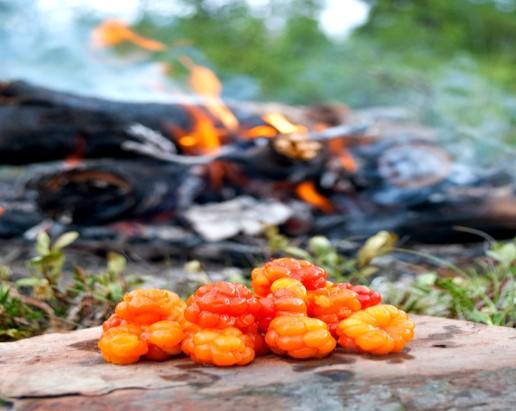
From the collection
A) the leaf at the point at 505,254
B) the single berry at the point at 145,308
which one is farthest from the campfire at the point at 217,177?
the single berry at the point at 145,308

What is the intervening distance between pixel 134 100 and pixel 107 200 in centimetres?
83

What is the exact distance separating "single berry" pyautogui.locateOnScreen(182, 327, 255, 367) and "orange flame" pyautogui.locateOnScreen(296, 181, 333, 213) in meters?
2.81

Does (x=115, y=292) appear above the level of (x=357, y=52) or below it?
below

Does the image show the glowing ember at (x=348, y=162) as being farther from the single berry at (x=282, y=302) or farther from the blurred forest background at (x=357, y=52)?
the single berry at (x=282, y=302)

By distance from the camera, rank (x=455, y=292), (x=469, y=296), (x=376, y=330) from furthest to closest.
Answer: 1. (x=469, y=296)
2. (x=455, y=292)
3. (x=376, y=330)

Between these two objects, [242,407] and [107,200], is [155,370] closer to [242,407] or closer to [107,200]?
[242,407]

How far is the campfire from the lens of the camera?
14.0ft

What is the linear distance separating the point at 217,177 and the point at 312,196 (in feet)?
2.18

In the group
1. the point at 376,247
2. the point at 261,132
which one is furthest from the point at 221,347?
the point at 261,132

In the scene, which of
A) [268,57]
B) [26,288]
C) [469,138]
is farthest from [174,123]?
[268,57]

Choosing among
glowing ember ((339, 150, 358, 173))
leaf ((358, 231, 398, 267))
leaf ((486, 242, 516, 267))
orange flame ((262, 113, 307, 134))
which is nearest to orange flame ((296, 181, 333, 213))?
glowing ember ((339, 150, 358, 173))

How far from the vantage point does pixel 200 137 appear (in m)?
4.68

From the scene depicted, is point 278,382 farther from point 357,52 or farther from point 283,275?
point 357,52

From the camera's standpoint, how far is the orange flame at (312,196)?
14.6 ft
